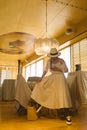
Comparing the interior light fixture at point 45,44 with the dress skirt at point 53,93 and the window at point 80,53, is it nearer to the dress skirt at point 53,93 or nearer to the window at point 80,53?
the dress skirt at point 53,93

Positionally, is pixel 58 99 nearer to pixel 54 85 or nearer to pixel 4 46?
pixel 54 85

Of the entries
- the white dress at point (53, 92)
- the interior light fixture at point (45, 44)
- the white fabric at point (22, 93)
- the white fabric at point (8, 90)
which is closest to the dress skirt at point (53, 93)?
the white dress at point (53, 92)

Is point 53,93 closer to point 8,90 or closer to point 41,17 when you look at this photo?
point 41,17

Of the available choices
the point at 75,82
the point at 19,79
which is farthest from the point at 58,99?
the point at 19,79

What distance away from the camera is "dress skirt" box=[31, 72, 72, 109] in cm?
271

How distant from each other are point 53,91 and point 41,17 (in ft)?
7.47

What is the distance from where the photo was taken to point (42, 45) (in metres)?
3.58

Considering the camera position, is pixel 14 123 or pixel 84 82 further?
pixel 84 82

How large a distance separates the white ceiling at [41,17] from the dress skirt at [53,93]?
1710 mm

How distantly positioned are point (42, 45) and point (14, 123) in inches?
68.3

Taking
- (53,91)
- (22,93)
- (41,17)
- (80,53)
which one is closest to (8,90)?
(80,53)

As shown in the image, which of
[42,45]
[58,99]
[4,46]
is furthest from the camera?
[4,46]

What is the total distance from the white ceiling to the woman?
5.17 feet

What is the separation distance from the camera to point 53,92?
2.76m
